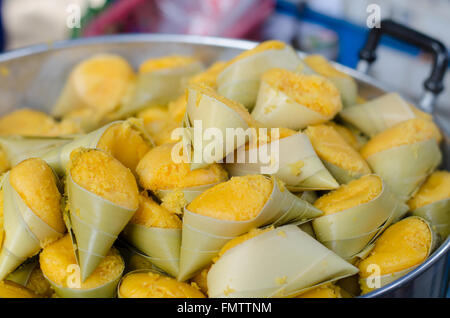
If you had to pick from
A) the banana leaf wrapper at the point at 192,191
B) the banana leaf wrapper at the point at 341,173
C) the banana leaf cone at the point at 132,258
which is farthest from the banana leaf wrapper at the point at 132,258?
the banana leaf wrapper at the point at 341,173

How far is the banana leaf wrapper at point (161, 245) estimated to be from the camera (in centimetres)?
63

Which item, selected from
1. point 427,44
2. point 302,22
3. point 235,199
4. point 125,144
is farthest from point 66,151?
point 302,22

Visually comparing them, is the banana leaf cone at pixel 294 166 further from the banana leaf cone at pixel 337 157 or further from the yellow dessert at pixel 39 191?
the yellow dessert at pixel 39 191

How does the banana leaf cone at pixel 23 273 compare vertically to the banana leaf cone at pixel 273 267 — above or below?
below

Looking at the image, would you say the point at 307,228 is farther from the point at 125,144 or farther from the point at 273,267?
the point at 125,144

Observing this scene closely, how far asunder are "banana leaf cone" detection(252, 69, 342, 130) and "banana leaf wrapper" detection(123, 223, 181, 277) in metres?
0.26

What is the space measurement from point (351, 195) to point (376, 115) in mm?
257

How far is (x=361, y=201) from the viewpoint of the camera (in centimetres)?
67

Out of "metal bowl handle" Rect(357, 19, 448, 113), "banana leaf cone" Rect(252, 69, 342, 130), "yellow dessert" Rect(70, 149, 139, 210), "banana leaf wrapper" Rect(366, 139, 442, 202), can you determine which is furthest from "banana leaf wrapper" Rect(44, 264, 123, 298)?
"metal bowl handle" Rect(357, 19, 448, 113)

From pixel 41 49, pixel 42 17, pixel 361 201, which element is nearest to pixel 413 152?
pixel 361 201

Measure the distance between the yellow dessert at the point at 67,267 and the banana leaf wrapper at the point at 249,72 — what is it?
1.20 ft

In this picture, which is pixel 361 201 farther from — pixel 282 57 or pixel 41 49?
pixel 41 49

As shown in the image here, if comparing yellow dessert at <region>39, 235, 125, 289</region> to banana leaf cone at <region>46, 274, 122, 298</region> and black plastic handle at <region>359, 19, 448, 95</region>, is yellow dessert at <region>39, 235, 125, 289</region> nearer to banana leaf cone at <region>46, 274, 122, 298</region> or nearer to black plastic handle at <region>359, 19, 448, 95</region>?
banana leaf cone at <region>46, 274, 122, 298</region>

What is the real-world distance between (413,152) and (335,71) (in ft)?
0.85
